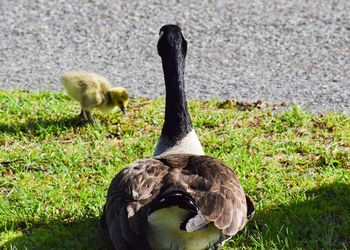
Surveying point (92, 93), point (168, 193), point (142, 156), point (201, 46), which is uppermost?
point (168, 193)

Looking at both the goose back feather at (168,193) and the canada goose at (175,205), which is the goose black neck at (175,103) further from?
the goose back feather at (168,193)

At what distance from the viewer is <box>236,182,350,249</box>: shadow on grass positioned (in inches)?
156

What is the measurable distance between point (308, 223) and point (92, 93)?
2.80m

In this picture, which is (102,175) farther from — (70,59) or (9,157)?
(70,59)

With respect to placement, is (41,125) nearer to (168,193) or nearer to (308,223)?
(168,193)

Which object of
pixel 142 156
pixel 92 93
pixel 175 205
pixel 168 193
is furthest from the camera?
pixel 92 93

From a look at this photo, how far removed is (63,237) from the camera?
4203 millimetres

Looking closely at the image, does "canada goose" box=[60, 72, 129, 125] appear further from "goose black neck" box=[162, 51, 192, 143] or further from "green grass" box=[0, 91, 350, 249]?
"goose black neck" box=[162, 51, 192, 143]

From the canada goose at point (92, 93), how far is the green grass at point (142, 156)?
0.24 m

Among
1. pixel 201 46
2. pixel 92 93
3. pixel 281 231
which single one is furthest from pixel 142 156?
pixel 201 46

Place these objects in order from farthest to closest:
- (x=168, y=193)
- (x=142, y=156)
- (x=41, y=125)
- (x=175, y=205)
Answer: (x=41, y=125) → (x=142, y=156) → (x=168, y=193) → (x=175, y=205)

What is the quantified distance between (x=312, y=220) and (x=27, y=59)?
5117 mm

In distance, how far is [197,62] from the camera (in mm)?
7660

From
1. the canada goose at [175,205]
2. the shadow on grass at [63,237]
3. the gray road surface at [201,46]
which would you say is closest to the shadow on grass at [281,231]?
the shadow on grass at [63,237]
